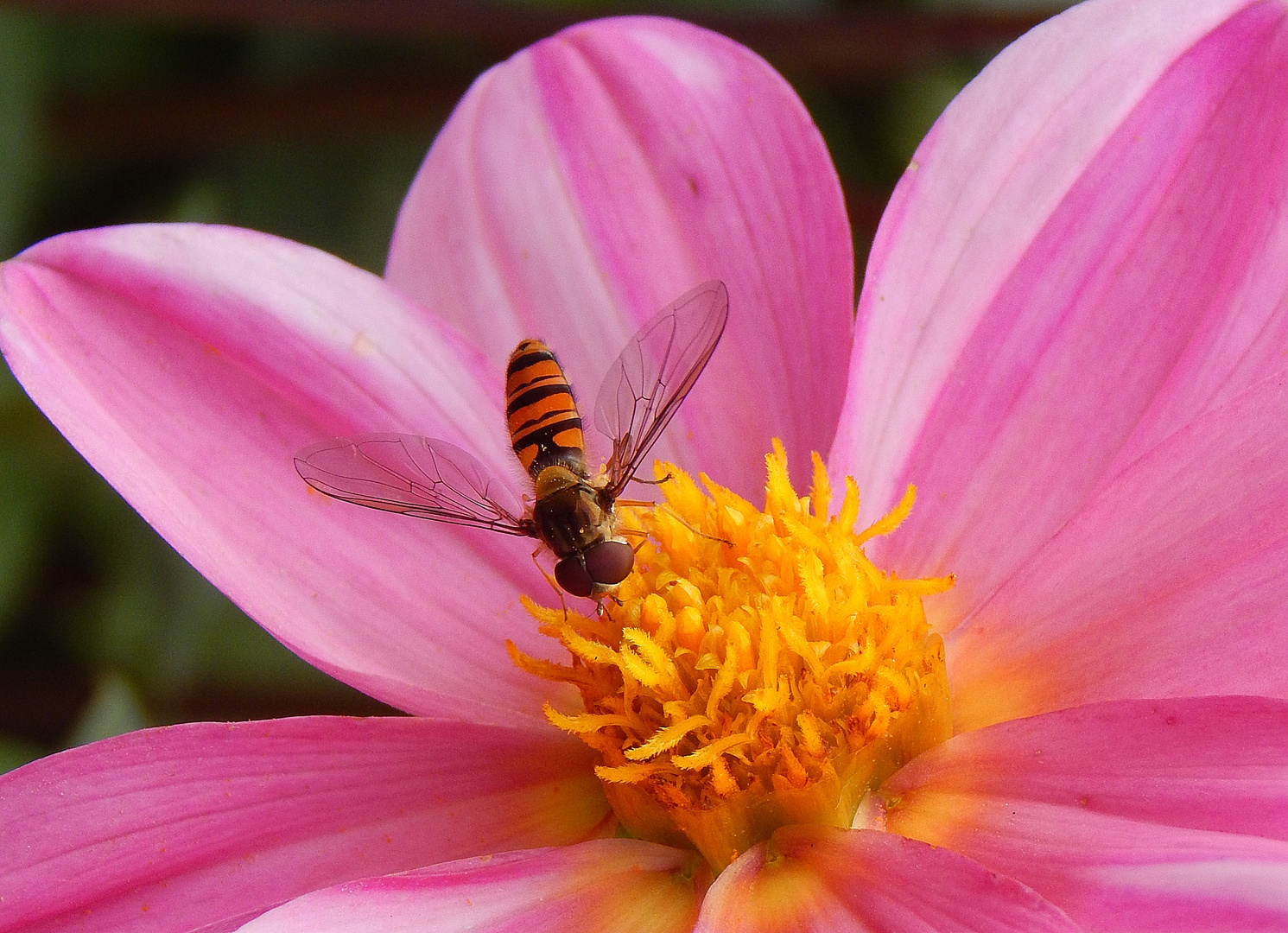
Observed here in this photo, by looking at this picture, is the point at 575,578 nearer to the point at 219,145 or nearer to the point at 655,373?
the point at 655,373

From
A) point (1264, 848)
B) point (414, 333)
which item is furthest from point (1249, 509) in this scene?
point (414, 333)

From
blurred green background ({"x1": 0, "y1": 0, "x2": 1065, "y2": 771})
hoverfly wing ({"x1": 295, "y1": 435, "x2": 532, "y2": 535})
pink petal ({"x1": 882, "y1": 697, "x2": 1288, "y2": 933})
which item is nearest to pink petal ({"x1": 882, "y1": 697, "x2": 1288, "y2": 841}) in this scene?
pink petal ({"x1": 882, "y1": 697, "x2": 1288, "y2": 933})

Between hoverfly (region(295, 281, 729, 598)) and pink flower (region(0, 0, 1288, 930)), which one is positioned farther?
hoverfly (region(295, 281, 729, 598))

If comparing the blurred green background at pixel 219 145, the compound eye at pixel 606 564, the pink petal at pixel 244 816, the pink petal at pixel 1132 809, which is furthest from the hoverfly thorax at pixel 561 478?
the blurred green background at pixel 219 145

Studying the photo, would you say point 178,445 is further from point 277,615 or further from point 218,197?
point 218,197

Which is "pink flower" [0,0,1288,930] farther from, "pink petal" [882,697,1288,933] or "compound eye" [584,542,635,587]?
"compound eye" [584,542,635,587]

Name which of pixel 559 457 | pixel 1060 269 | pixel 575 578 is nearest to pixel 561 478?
pixel 559 457
